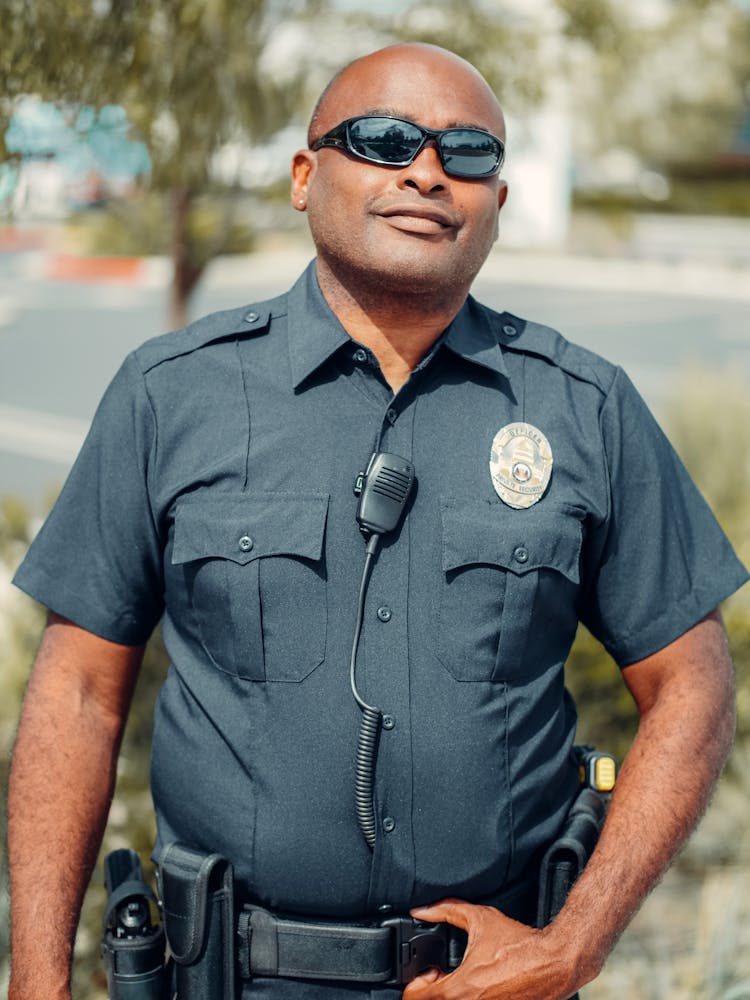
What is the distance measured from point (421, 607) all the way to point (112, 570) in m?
0.49

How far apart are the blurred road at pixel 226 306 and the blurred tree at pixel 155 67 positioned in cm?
515

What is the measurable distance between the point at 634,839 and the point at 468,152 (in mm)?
1109

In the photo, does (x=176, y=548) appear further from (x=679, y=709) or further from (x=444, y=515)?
(x=679, y=709)

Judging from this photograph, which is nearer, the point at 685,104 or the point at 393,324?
the point at 393,324

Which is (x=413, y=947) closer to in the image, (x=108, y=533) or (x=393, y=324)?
(x=108, y=533)

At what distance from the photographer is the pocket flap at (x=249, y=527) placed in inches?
75.1

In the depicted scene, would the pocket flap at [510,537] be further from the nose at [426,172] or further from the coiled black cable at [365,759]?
the nose at [426,172]

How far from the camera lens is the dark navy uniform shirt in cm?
189

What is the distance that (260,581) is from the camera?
191 centimetres

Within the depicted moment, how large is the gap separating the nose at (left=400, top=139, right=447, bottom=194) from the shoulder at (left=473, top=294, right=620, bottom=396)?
0.26 metres

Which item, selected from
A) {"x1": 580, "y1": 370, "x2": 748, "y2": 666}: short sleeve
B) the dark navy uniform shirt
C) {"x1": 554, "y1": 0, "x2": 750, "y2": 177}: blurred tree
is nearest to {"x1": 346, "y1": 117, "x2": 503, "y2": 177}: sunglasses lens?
the dark navy uniform shirt

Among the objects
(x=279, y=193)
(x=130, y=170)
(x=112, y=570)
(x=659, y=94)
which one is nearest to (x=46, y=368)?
(x=279, y=193)

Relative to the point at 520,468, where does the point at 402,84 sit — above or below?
above

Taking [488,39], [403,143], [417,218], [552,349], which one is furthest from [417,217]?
[488,39]
